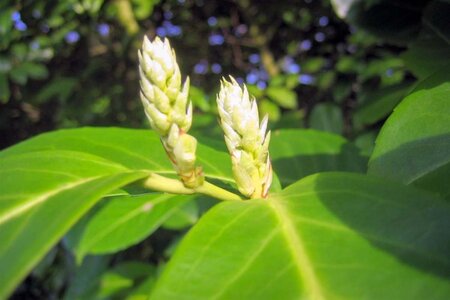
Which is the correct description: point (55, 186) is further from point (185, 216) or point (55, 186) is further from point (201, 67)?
point (201, 67)

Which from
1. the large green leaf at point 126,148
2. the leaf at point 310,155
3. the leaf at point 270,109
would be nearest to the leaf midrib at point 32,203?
the large green leaf at point 126,148

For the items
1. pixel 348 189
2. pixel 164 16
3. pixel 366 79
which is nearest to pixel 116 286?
pixel 366 79

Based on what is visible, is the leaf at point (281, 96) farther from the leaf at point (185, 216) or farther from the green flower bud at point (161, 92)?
the green flower bud at point (161, 92)

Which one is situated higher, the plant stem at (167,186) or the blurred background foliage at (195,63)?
the plant stem at (167,186)

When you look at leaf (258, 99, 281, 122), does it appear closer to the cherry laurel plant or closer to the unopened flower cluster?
the cherry laurel plant

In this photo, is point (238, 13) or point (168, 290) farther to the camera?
point (238, 13)

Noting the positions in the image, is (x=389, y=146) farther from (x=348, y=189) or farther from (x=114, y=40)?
(x=114, y=40)
